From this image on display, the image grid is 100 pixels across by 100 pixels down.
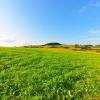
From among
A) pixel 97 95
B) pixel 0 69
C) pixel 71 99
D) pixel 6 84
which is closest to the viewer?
pixel 71 99

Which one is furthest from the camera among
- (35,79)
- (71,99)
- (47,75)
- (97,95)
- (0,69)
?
(0,69)

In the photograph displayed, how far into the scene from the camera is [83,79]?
15.8 m

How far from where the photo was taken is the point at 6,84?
12891 millimetres

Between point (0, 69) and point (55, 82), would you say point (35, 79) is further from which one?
point (0, 69)

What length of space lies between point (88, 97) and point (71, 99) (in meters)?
1.21

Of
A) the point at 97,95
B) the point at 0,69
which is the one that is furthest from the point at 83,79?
the point at 0,69

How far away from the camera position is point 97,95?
469 inches

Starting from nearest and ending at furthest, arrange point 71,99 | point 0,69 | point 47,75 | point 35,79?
point 71,99
point 35,79
point 47,75
point 0,69

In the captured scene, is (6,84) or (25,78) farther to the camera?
(25,78)

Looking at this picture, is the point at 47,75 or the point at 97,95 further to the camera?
the point at 47,75

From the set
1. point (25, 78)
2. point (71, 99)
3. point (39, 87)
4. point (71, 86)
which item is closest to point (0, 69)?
point (25, 78)

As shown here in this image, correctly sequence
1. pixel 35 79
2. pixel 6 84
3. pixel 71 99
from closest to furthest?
pixel 71 99 → pixel 6 84 → pixel 35 79

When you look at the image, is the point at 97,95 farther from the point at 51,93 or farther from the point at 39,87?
the point at 39,87

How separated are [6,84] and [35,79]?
2443 millimetres
